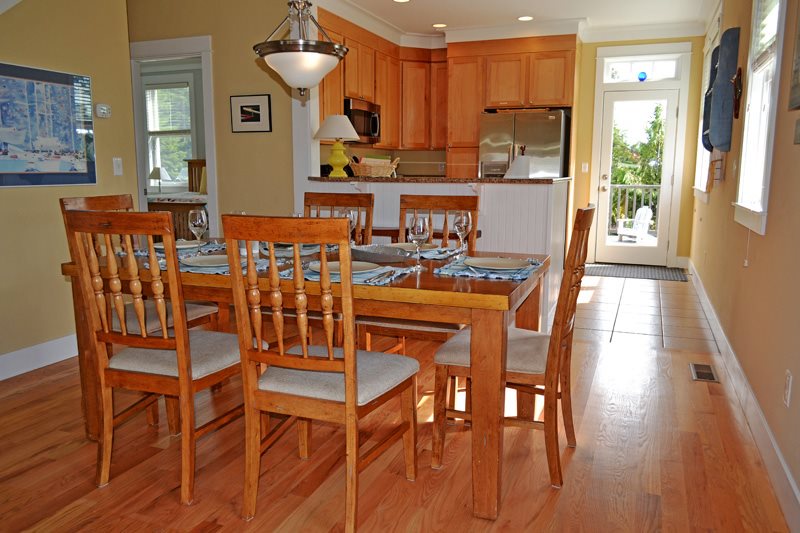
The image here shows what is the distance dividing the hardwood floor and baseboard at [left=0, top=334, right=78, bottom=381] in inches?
8.0

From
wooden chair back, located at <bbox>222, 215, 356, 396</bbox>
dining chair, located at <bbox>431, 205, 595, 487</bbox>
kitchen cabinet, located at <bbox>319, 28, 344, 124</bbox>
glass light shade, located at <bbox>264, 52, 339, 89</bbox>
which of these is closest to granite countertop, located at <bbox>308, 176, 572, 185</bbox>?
kitchen cabinet, located at <bbox>319, 28, 344, 124</bbox>

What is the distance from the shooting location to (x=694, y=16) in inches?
247

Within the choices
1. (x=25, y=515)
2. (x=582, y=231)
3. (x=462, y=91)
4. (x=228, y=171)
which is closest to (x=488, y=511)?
(x=582, y=231)

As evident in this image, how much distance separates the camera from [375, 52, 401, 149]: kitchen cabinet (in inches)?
255

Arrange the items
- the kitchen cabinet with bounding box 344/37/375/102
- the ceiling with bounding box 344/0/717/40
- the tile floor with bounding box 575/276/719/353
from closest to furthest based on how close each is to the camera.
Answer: the tile floor with bounding box 575/276/719/353 → the ceiling with bounding box 344/0/717/40 → the kitchen cabinet with bounding box 344/37/375/102

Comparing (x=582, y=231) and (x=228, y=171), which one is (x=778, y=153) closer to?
(x=582, y=231)

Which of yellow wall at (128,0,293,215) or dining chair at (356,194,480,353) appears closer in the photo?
dining chair at (356,194,480,353)

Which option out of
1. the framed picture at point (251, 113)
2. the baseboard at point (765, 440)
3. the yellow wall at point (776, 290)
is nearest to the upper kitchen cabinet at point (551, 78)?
the yellow wall at point (776, 290)

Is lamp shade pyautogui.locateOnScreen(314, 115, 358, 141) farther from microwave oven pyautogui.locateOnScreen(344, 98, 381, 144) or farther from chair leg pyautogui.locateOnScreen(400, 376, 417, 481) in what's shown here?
chair leg pyautogui.locateOnScreen(400, 376, 417, 481)

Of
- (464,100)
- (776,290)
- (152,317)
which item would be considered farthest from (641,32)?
(152,317)

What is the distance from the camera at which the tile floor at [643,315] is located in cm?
420

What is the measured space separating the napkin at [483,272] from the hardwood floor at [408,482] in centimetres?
76

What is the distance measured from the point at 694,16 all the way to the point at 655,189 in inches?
74.1

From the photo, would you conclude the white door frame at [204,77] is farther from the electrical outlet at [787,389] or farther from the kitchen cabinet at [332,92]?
the electrical outlet at [787,389]
